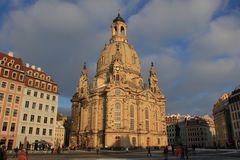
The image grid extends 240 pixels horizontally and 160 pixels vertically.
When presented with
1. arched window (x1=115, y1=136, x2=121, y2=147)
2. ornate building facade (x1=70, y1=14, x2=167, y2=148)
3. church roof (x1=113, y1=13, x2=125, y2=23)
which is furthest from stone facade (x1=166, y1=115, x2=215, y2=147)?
church roof (x1=113, y1=13, x2=125, y2=23)

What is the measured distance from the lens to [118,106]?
84875 mm

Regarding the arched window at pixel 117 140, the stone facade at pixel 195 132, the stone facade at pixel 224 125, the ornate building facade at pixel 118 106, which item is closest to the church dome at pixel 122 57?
the ornate building facade at pixel 118 106

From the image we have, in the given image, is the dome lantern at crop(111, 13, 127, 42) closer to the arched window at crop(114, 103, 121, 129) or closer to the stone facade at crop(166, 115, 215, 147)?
the arched window at crop(114, 103, 121, 129)

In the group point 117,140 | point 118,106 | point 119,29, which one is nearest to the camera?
point 117,140

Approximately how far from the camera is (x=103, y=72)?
340 ft

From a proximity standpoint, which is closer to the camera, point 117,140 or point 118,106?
point 117,140

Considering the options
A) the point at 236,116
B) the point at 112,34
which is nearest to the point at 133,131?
the point at 236,116

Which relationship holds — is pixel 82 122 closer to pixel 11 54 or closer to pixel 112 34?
pixel 11 54

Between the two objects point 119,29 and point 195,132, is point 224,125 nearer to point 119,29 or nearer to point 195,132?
point 195,132

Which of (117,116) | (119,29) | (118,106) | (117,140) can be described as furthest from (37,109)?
(119,29)

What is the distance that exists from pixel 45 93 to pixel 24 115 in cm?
901

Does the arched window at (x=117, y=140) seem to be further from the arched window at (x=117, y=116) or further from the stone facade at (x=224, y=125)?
the stone facade at (x=224, y=125)

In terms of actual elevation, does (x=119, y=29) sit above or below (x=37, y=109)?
above

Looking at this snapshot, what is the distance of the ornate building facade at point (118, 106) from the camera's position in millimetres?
82625
